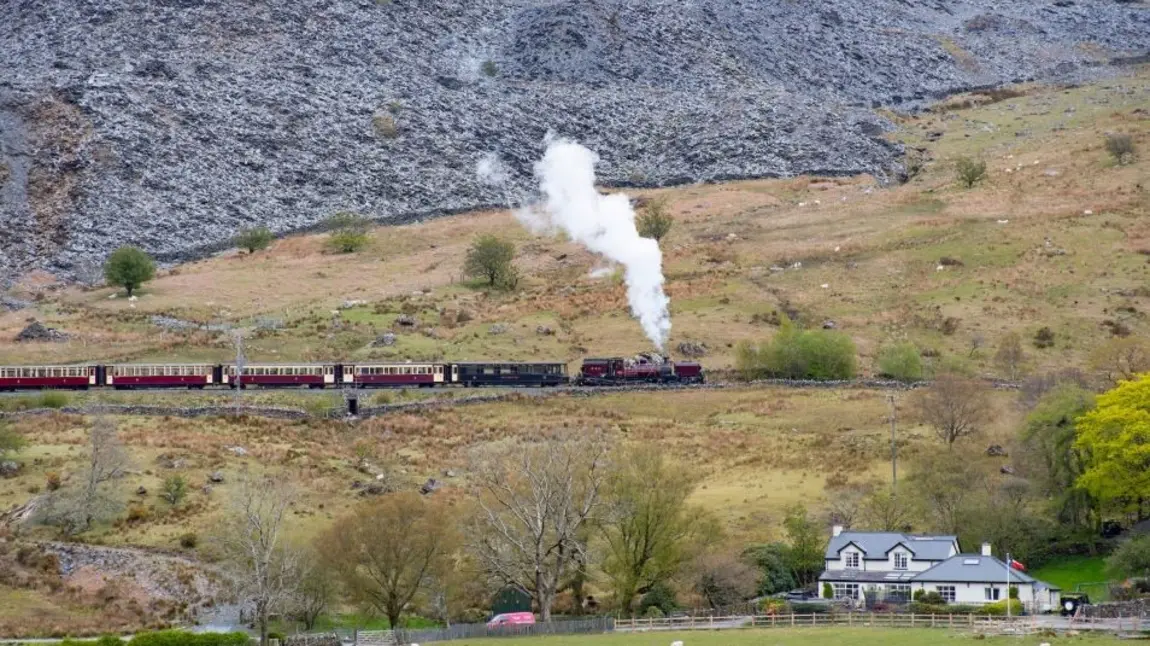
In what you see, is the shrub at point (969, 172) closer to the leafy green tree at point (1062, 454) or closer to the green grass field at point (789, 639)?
the leafy green tree at point (1062, 454)

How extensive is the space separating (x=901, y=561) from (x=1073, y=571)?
306 inches

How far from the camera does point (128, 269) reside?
149625mm

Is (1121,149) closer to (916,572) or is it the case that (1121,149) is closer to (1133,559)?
(1133,559)

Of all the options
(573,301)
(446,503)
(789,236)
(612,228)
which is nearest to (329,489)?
(446,503)

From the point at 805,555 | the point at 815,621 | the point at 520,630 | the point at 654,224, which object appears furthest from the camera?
the point at 654,224

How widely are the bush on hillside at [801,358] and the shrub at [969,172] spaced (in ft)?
193

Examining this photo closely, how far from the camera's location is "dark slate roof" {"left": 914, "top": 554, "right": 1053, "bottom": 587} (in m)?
70.1

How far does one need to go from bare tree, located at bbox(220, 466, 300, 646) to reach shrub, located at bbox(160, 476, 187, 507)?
266 inches

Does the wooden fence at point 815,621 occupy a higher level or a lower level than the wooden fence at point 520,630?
higher

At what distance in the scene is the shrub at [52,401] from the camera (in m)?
108

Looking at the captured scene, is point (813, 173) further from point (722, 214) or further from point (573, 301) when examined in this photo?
point (573, 301)

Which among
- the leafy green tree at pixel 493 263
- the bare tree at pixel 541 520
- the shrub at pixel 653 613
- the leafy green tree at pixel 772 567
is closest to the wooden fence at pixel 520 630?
the shrub at pixel 653 613

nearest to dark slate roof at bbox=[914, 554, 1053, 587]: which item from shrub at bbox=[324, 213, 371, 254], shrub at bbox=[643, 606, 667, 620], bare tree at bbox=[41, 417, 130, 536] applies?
shrub at bbox=[643, 606, 667, 620]

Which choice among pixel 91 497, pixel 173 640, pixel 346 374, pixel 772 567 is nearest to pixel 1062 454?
pixel 772 567
